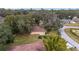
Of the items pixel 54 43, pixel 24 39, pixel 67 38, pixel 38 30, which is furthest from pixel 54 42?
pixel 24 39

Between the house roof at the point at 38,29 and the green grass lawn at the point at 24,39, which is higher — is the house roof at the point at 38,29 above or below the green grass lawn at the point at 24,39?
above

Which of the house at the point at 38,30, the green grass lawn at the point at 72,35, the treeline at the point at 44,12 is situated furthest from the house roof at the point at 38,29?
the green grass lawn at the point at 72,35

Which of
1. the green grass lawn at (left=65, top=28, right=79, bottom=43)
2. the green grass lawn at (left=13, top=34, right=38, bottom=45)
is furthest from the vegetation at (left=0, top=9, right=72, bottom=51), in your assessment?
the green grass lawn at (left=65, top=28, right=79, bottom=43)

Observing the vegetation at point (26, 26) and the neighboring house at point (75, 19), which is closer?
the vegetation at point (26, 26)

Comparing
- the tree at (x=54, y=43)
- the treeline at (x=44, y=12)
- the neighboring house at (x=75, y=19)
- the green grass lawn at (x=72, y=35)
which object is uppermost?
the treeline at (x=44, y=12)

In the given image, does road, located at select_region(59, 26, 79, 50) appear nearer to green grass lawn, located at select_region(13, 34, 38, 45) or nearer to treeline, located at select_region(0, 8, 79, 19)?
treeline, located at select_region(0, 8, 79, 19)

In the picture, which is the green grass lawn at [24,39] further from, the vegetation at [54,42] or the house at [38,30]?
the vegetation at [54,42]
